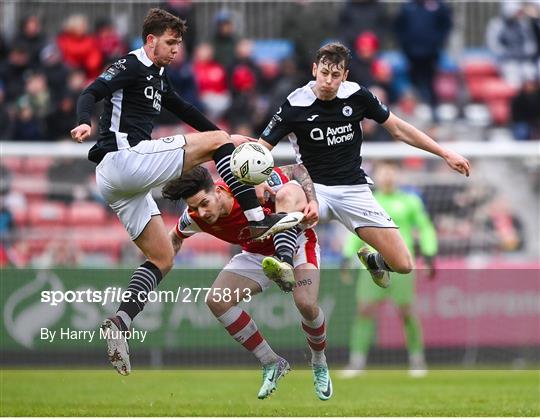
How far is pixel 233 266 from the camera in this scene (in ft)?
38.2

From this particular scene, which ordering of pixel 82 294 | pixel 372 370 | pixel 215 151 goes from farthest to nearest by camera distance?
pixel 372 370, pixel 82 294, pixel 215 151

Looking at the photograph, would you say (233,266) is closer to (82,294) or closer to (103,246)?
(82,294)

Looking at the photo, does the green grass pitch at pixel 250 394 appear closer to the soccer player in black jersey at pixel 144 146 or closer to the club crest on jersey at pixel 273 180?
the soccer player in black jersey at pixel 144 146

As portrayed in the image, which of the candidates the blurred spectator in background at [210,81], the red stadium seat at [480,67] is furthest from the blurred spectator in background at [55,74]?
the red stadium seat at [480,67]

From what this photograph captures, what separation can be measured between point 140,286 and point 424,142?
291cm

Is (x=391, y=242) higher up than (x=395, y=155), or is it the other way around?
(x=391, y=242)

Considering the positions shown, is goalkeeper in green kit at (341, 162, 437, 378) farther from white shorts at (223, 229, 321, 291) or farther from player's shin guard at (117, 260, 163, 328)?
player's shin guard at (117, 260, 163, 328)

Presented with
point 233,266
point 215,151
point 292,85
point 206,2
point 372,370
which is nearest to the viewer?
point 215,151

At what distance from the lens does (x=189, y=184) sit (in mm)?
10578

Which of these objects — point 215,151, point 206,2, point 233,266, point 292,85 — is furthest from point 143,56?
point 206,2

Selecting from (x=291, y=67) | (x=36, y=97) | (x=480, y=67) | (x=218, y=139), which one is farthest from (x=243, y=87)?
(x=218, y=139)

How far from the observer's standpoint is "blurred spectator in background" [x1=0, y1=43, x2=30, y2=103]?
68.5 ft

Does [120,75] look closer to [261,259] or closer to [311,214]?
[311,214]

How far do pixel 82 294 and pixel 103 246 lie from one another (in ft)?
6.00
